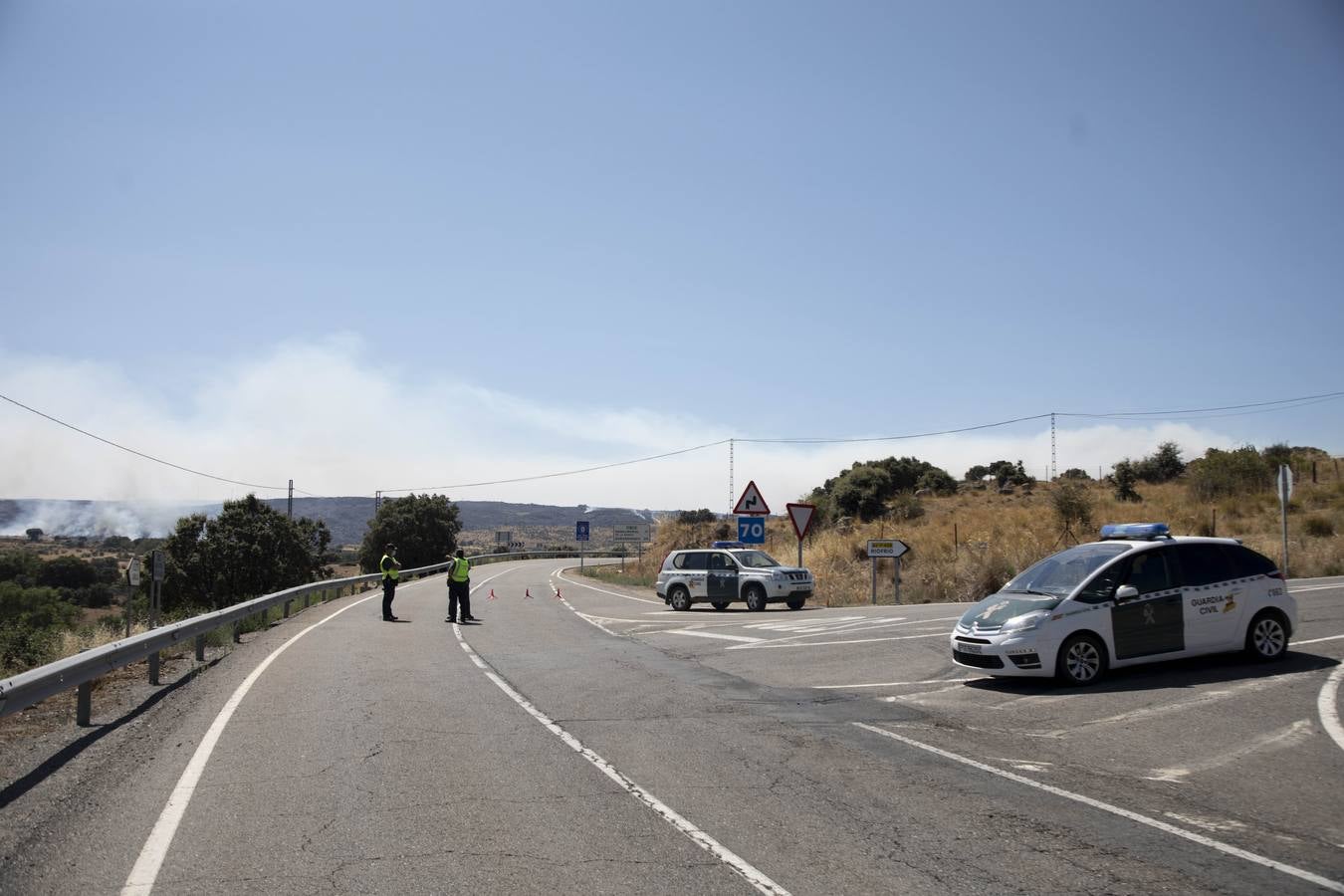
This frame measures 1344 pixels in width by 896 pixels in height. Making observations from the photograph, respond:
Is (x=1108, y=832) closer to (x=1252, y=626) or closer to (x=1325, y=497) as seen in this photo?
(x=1252, y=626)

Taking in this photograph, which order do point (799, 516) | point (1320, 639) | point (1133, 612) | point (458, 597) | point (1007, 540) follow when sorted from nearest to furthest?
point (1133, 612) → point (1320, 639) → point (458, 597) → point (799, 516) → point (1007, 540)

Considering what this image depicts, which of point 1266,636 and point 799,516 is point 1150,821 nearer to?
point 1266,636

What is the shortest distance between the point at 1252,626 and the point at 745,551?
53.4ft

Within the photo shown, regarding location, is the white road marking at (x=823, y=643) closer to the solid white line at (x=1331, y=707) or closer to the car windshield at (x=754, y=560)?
the solid white line at (x=1331, y=707)

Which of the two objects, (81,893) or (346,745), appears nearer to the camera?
(81,893)

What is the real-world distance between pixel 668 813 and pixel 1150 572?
7.90 metres

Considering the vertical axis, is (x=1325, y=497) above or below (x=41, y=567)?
above

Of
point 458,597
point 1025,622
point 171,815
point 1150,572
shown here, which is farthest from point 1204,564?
point 458,597

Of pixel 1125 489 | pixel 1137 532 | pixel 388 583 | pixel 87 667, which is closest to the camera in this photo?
pixel 87 667

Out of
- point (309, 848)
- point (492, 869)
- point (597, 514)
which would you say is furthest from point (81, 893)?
point (597, 514)

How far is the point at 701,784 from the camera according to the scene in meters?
7.44

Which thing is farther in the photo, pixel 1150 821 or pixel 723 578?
pixel 723 578

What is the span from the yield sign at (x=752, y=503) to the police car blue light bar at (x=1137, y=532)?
15699 millimetres

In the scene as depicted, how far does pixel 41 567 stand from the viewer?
59781 mm
